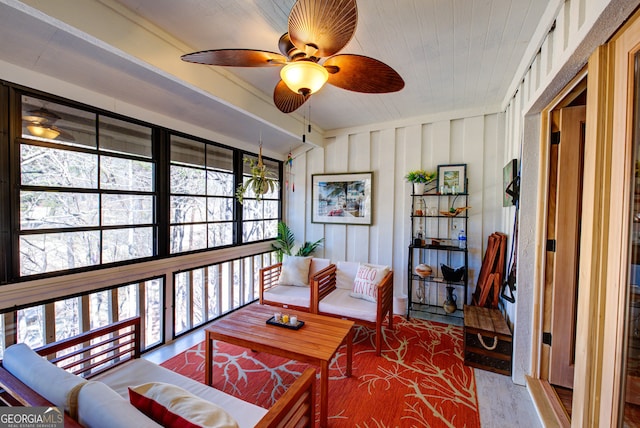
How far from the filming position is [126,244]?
8.38 feet

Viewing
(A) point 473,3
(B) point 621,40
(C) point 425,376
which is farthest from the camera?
(C) point 425,376

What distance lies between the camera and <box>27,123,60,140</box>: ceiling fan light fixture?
196cm

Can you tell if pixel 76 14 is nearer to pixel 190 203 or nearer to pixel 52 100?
pixel 52 100

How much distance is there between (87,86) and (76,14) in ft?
2.94

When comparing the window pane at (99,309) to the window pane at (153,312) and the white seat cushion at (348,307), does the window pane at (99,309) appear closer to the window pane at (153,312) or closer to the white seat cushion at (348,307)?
the window pane at (153,312)

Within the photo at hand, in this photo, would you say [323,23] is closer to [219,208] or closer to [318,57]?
[318,57]

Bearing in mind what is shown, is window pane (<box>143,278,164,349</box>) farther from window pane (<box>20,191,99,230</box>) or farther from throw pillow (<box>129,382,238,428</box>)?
throw pillow (<box>129,382,238,428</box>)

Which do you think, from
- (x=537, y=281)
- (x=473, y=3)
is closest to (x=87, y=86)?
(x=473, y=3)

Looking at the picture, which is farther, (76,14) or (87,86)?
(87,86)

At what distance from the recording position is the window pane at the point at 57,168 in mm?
1946

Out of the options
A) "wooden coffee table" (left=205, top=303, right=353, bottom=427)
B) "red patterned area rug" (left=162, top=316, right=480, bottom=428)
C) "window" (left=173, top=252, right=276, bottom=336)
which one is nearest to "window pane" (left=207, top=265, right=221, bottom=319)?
"window" (left=173, top=252, right=276, bottom=336)

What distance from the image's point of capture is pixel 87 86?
2.19 metres

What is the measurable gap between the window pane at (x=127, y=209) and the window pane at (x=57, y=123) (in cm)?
51

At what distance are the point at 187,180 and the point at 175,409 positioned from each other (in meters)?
2.65
